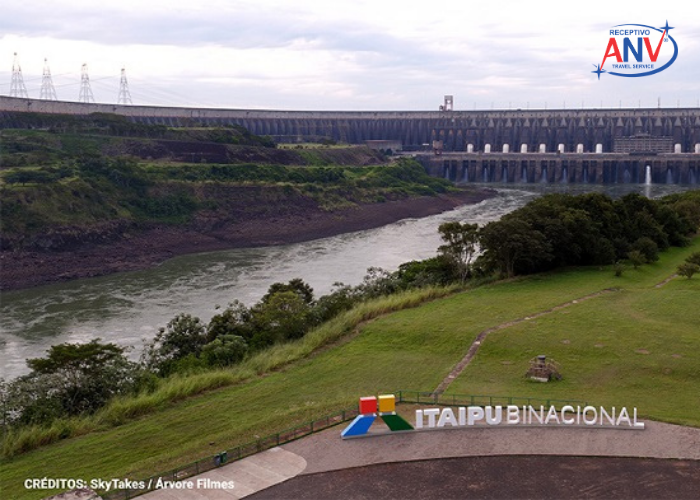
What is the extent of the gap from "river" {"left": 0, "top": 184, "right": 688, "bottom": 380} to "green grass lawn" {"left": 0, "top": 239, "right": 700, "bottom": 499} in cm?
1506

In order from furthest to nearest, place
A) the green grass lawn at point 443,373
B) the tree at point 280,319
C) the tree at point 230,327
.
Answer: the tree at point 230,327 < the tree at point 280,319 < the green grass lawn at point 443,373

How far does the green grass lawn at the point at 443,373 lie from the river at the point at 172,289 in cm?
1506

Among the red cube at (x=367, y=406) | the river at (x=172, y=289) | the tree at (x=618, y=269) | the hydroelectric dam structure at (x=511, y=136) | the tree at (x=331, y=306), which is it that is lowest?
the river at (x=172, y=289)

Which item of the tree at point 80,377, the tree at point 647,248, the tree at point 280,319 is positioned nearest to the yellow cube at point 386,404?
the tree at point 80,377

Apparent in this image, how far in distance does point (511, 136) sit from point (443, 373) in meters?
158

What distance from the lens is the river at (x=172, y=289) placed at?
53.2 m

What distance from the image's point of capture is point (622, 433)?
2688cm

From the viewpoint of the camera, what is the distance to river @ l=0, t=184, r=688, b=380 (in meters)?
53.2

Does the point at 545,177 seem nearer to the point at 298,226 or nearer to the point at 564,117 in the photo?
the point at 564,117

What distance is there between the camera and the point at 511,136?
187000 millimetres

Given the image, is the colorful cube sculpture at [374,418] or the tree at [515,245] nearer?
the colorful cube sculpture at [374,418]

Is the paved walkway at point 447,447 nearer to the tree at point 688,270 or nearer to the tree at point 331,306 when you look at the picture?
the tree at point 331,306

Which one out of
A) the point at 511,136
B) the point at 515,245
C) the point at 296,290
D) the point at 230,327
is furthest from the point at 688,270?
the point at 511,136

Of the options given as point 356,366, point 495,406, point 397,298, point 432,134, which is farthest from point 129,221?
point 432,134
